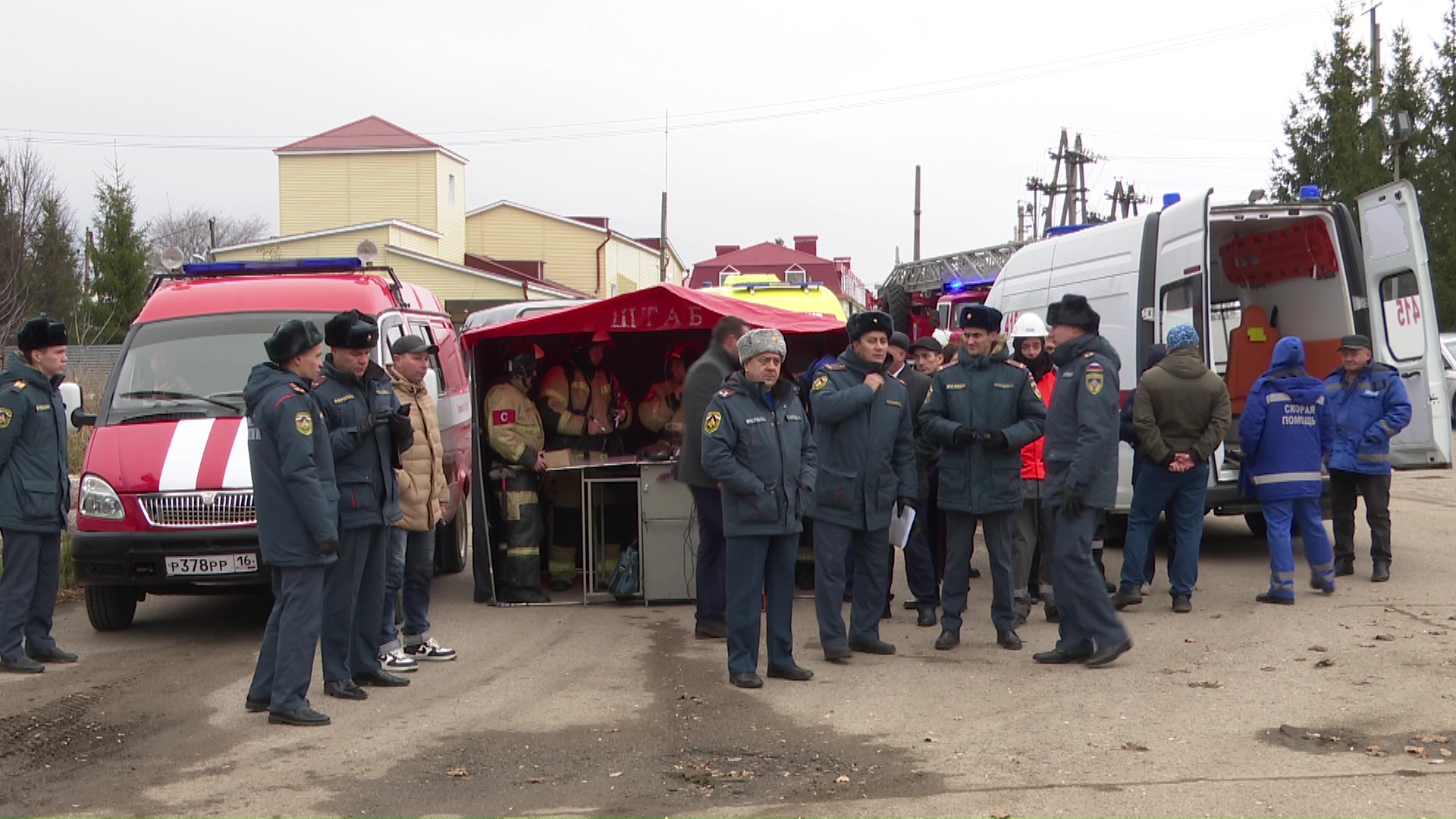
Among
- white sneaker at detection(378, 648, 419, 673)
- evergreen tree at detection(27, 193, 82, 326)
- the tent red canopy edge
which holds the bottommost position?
white sneaker at detection(378, 648, 419, 673)

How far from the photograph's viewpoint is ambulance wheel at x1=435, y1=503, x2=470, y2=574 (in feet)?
42.1

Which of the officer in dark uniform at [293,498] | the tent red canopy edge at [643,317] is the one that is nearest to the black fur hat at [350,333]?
the officer in dark uniform at [293,498]

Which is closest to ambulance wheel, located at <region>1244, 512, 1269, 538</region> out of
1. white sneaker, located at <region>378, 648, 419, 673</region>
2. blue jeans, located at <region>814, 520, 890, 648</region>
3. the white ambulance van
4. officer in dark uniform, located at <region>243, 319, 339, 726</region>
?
the white ambulance van

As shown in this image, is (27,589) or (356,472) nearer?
(356,472)

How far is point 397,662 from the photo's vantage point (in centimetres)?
859

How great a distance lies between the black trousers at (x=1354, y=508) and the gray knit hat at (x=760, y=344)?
17.4ft

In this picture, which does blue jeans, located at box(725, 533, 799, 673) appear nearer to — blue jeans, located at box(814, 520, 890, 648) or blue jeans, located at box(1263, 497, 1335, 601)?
blue jeans, located at box(814, 520, 890, 648)

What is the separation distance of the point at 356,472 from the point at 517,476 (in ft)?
11.5

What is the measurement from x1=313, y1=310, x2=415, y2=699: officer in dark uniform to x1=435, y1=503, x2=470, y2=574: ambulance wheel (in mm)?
4651

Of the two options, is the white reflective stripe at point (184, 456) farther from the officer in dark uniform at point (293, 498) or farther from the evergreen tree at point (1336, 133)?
the evergreen tree at point (1336, 133)

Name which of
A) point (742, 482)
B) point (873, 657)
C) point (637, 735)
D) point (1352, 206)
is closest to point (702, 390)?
point (742, 482)

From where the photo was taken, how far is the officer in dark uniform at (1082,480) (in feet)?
27.2

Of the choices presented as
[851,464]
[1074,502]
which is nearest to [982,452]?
[1074,502]

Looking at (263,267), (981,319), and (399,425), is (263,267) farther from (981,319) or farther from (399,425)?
(981,319)
